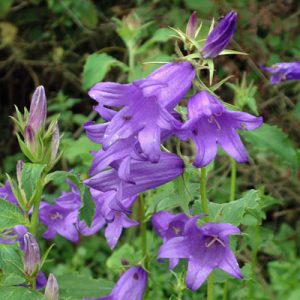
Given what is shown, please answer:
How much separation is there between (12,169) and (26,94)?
0.94m

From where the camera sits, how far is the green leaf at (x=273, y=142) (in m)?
2.67

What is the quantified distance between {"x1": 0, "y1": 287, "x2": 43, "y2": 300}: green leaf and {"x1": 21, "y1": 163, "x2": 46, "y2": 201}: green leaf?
218 millimetres

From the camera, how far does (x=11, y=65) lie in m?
5.46

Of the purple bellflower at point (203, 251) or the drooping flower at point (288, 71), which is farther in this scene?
the drooping flower at point (288, 71)

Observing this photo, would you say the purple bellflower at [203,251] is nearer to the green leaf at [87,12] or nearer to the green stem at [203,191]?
the green stem at [203,191]

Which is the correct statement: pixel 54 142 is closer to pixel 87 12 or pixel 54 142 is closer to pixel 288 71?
pixel 288 71

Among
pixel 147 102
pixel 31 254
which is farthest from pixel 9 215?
pixel 147 102

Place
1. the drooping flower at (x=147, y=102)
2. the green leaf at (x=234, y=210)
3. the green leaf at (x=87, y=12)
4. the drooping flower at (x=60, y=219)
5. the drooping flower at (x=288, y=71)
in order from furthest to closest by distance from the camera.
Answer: the green leaf at (x=87, y=12)
the drooping flower at (x=288, y=71)
the drooping flower at (x=60, y=219)
the green leaf at (x=234, y=210)
the drooping flower at (x=147, y=102)

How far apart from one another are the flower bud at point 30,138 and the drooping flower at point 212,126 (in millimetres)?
376

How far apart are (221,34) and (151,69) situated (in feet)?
5.30

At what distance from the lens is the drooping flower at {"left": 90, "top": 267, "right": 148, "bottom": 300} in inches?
80.3

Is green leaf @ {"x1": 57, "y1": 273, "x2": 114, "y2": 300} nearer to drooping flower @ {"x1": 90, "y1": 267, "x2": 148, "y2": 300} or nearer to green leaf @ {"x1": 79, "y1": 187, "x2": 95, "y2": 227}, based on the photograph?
drooping flower @ {"x1": 90, "y1": 267, "x2": 148, "y2": 300}

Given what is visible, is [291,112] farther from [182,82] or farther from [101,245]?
[182,82]

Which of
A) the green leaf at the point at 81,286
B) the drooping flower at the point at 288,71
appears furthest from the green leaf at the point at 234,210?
the drooping flower at the point at 288,71
